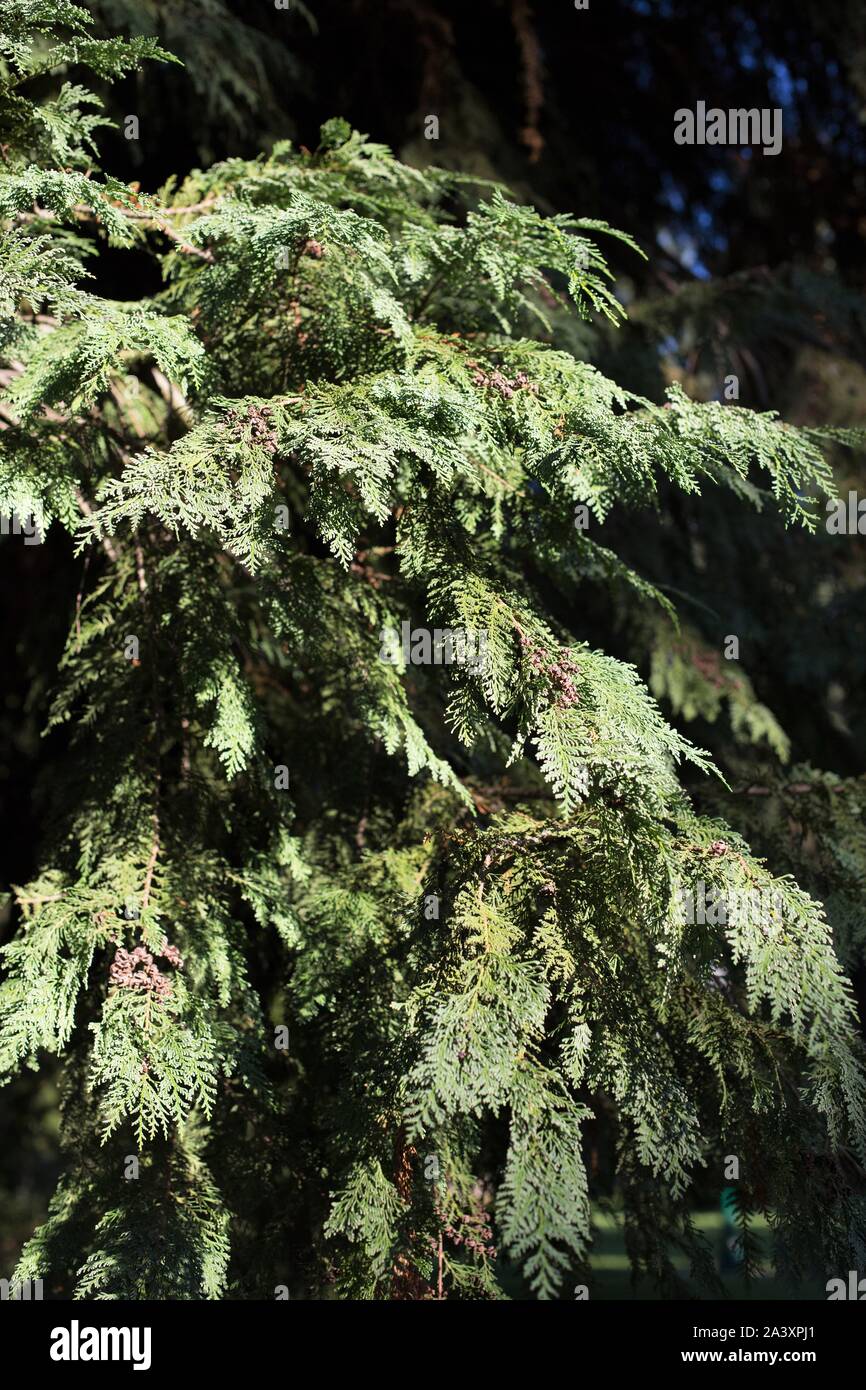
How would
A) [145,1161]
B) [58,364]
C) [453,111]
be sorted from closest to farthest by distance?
[58,364] < [145,1161] < [453,111]

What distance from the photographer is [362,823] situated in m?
2.92

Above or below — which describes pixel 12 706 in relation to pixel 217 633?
above

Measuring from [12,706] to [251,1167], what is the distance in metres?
2.87

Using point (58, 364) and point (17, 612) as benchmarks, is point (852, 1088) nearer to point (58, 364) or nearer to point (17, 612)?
point (58, 364)

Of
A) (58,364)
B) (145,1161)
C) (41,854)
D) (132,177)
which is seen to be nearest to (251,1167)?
(145,1161)

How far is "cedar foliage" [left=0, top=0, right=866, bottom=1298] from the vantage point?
198 cm

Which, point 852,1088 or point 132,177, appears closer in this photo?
point 852,1088

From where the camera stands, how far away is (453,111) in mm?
4098

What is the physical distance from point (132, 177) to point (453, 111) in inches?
51.1

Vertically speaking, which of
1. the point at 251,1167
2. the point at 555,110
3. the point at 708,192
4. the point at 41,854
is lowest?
the point at 251,1167

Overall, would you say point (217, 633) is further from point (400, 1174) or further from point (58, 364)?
point (400, 1174)

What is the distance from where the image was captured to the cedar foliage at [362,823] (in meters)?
1.98

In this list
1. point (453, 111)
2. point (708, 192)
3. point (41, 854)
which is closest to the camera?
point (41, 854)

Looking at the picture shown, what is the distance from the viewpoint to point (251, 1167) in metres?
2.52
